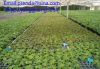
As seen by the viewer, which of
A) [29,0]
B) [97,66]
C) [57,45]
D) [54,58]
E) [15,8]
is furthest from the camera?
[29,0]

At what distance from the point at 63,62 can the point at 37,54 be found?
1.07 meters

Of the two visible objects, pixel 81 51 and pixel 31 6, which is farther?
pixel 31 6

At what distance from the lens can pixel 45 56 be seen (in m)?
6.16

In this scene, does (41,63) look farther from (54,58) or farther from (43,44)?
(43,44)

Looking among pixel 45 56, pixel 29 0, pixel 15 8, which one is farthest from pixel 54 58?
pixel 29 0

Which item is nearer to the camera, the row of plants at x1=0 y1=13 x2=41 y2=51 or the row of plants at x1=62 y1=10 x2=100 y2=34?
the row of plants at x1=0 y1=13 x2=41 y2=51

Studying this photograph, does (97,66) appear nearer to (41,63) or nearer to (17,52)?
(41,63)

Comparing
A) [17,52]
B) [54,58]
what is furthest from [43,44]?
[54,58]

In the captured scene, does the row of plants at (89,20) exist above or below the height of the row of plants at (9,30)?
below

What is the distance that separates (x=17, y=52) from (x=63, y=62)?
5.44 ft

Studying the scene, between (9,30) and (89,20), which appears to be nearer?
(9,30)

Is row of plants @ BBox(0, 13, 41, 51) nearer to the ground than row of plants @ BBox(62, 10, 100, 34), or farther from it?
farther from it

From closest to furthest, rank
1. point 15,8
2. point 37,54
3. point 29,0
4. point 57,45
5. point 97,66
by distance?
1. point 97,66
2. point 37,54
3. point 57,45
4. point 15,8
5. point 29,0

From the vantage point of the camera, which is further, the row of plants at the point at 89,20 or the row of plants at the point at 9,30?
the row of plants at the point at 89,20
